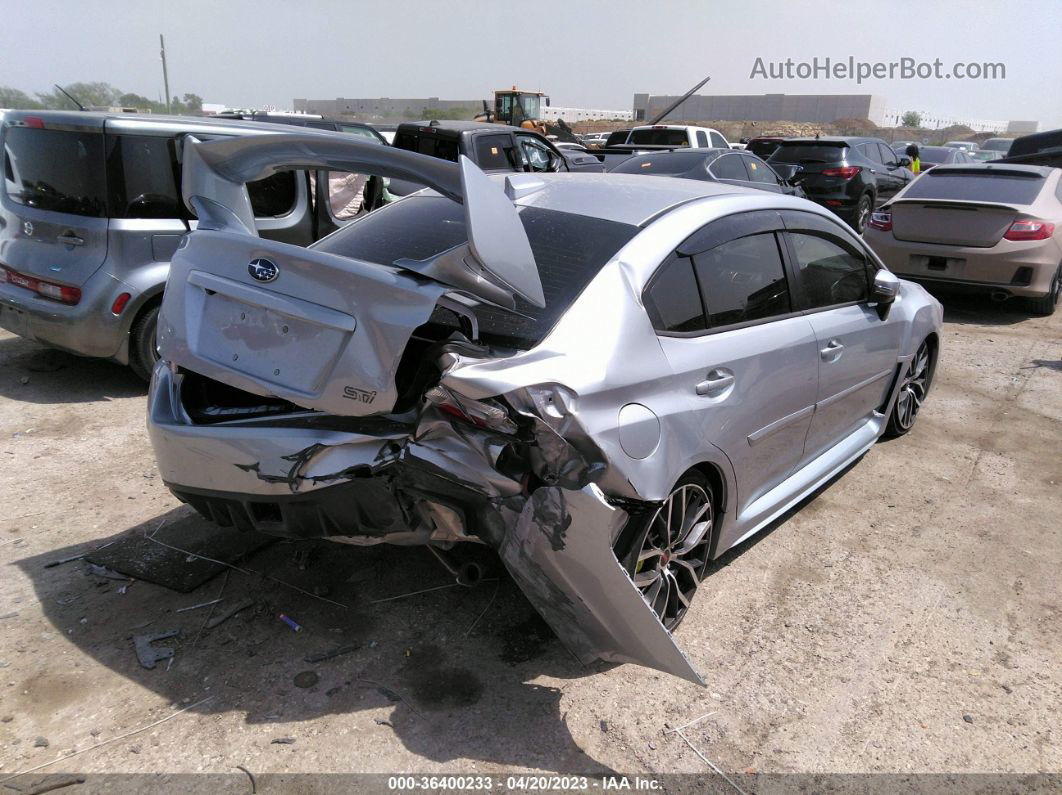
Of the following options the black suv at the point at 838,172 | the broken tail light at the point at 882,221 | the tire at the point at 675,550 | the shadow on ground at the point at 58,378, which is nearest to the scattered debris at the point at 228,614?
the tire at the point at 675,550

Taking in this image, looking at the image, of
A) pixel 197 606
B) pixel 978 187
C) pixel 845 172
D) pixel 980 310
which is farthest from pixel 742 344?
pixel 845 172

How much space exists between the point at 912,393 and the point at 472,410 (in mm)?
4012

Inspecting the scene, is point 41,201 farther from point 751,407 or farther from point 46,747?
point 751,407

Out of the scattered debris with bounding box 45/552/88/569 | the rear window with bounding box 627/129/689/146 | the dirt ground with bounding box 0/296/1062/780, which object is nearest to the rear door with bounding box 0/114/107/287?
the dirt ground with bounding box 0/296/1062/780

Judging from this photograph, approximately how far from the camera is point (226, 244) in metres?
2.74

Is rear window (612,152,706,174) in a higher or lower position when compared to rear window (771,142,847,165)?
lower

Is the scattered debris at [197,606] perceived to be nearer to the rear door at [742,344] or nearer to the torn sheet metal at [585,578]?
the torn sheet metal at [585,578]

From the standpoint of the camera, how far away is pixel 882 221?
362 inches

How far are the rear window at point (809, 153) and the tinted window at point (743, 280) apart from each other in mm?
11890

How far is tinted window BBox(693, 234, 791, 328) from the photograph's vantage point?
3270 millimetres

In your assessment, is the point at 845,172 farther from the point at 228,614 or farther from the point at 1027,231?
the point at 228,614

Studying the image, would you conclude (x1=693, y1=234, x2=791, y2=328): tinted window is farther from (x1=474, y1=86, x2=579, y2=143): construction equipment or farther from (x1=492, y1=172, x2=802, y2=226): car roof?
(x1=474, y1=86, x2=579, y2=143): construction equipment

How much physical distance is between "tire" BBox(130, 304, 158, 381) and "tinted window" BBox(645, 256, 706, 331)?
397 cm

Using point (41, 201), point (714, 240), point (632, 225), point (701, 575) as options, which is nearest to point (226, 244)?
point (632, 225)
